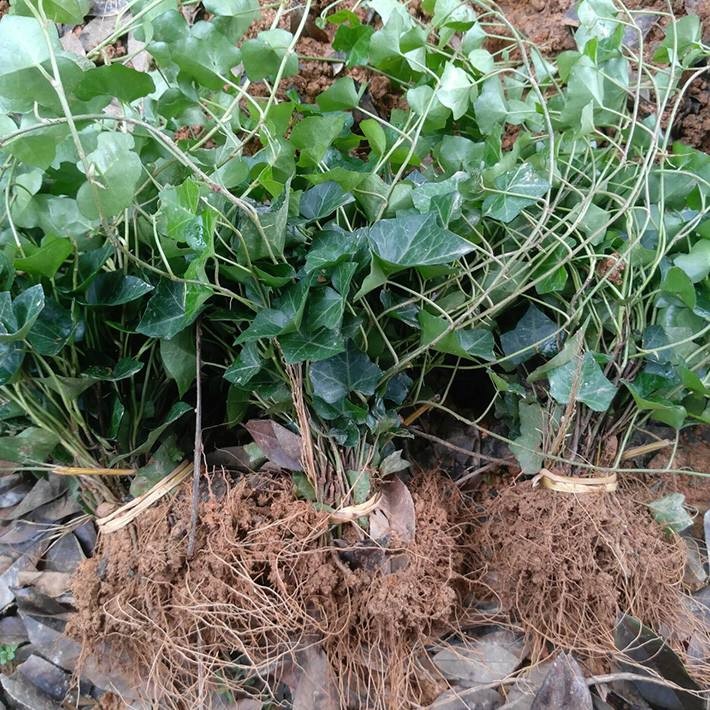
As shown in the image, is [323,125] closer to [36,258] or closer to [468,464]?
[36,258]

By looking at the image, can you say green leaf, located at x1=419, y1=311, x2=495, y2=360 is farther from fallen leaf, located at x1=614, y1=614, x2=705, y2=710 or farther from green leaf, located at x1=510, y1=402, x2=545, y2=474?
fallen leaf, located at x1=614, y1=614, x2=705, y2=710


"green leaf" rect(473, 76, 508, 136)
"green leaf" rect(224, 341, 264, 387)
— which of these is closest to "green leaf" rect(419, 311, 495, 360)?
"green leaf" rect(224, 341, 264, 387)

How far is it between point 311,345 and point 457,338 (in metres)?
0.18

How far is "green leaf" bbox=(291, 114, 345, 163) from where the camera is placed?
2.49 ft

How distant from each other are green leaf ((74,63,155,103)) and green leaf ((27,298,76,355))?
0.81 feet

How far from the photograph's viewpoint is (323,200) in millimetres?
750

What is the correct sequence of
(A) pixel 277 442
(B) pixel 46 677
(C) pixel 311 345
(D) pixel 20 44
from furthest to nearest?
(B) pixel 46 677, (A) pixel 277 442, (C) pixel 311 345, (D) pixel 20 44

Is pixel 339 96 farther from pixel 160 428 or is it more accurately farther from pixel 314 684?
pixel 314 684

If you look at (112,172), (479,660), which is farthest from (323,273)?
(479,660)

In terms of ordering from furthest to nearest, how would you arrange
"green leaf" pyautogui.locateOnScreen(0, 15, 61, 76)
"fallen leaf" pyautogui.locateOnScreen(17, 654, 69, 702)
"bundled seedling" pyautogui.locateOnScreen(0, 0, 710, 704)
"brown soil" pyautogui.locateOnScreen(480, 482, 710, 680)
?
"fallen leaf" pyautogui.locateOnScreen(17, 654, 69, 702), "brown soil" pyautogui.locateOnScreen(480, 482, 710, 680), "bundled seedling" pyautogui.locateOnScreen(0, 0, 710, 704), "green leaf" pyautogui.locateOnScreen(0, 15, 61, 76)

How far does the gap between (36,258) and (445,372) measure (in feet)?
1.94

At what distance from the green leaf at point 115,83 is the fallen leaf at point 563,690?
878 millimetres

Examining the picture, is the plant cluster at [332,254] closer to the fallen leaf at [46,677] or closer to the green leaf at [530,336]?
the green leaf at [530,336]

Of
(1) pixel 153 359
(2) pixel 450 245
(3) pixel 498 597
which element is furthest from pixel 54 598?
(2) pixel 450 245
